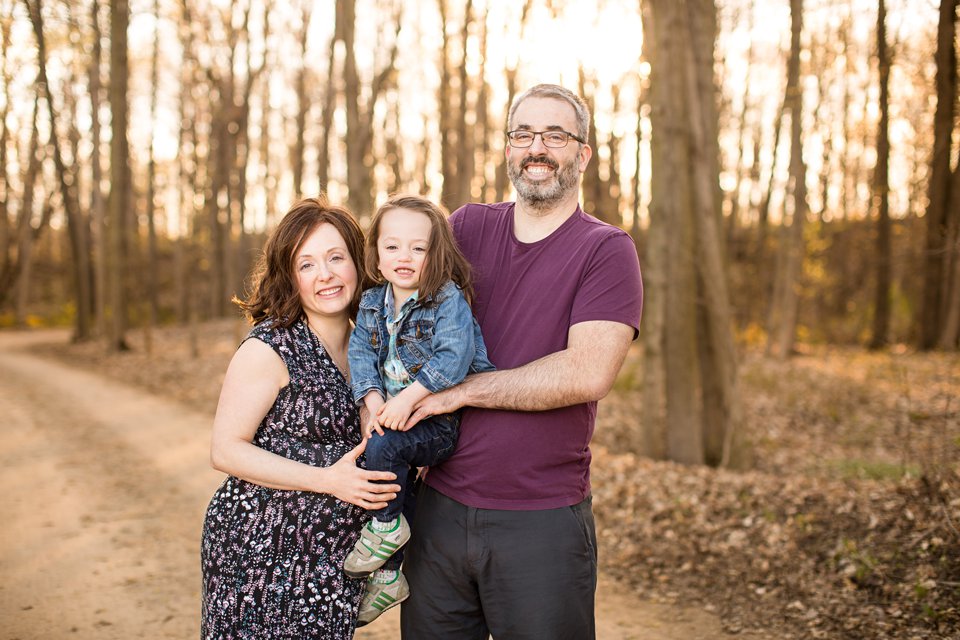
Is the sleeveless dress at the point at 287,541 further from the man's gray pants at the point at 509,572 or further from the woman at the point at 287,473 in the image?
the man's gray pants at the point at 509,572

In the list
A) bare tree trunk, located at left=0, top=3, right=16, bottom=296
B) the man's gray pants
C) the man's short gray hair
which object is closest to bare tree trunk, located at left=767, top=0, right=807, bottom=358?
the man's short gray hair

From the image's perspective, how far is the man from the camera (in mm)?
2385

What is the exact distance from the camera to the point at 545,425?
8.02ft

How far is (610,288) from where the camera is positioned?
2.40 meters

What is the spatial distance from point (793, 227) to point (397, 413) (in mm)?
15680

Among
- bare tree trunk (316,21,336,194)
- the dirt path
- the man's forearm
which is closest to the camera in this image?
the man's forearm

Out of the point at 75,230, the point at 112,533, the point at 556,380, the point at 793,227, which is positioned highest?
the point at 75,230

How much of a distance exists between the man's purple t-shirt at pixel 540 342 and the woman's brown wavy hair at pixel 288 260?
563mm

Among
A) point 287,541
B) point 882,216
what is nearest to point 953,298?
point 882,216

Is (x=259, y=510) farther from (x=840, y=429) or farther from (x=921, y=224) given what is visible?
(x=921, y=224)

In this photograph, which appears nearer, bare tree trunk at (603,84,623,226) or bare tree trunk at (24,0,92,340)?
bare tree trunk at (24,0,92,340)

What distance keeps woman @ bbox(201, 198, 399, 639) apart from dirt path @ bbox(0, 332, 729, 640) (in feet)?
6.99

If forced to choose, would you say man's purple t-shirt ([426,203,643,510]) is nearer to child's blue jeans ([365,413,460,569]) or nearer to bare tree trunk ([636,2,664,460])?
child's blue jeans ([365,413,460,569])

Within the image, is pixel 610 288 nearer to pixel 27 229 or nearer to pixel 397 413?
pixel 397 413
